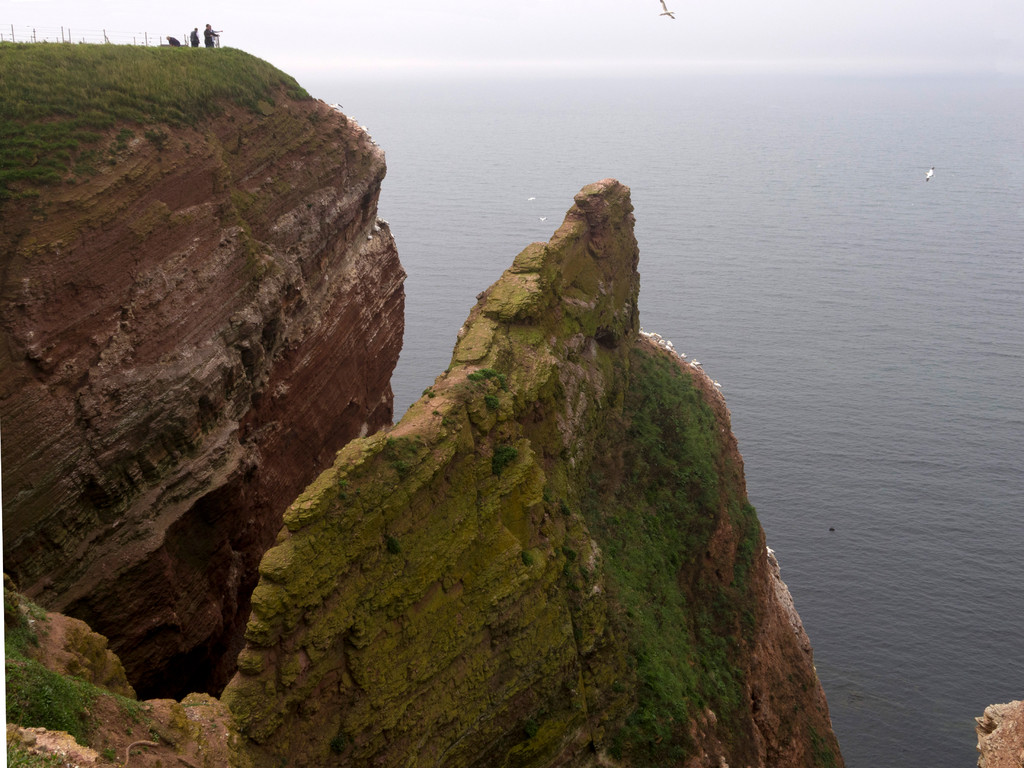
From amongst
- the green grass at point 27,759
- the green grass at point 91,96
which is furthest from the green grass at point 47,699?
the green grass at point 91,96

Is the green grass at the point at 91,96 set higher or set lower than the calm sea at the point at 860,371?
higher

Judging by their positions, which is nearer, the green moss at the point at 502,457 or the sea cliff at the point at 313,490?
the sea cliff at the point at 313,490

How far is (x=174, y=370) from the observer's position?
28.7 metres

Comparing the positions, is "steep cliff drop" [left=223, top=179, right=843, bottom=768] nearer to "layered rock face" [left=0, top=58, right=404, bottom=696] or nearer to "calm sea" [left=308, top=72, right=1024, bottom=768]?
"layered rock face" [left=0, top=58, right=404, bottom=696]

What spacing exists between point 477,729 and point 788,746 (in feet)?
58.0

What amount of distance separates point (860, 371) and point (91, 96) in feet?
247

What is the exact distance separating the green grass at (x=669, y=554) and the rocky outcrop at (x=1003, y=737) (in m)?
8.08

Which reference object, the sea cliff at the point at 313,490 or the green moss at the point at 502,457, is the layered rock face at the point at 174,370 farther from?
the green moss at the point at 502,457

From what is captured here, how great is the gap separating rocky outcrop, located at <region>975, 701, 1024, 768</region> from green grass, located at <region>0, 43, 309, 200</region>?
32.1m

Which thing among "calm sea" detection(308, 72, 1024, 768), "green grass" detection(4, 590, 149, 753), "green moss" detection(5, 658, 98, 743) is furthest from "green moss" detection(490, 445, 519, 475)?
"calm sea" detection(308, 72, 1024, 768)

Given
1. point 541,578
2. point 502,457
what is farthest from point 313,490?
point 541,578

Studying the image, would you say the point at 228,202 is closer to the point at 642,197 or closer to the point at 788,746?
the point at 788,746

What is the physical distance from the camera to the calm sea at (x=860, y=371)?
53.8 meters

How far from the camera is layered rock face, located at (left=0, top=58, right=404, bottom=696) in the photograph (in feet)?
83.2
